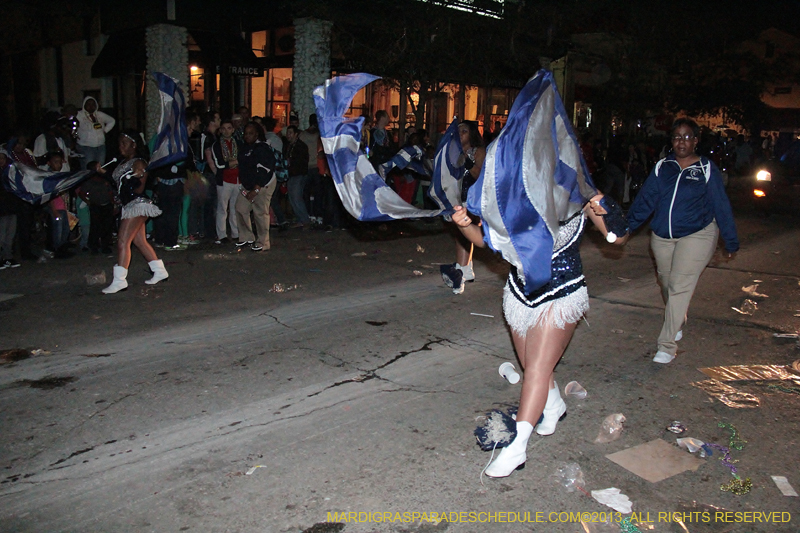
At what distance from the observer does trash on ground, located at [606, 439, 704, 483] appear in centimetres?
388

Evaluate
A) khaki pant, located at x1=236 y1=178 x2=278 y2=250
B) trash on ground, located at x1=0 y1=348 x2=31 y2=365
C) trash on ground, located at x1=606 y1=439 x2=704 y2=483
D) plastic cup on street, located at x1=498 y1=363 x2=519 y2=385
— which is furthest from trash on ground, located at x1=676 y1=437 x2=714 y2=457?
khaki pant, located at x1=236 y1=178 x2=278 y2=250

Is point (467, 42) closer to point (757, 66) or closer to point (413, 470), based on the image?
point (413, 470)

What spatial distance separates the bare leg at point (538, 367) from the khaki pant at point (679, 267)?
7.37 ft

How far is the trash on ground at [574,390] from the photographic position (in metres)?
4.96

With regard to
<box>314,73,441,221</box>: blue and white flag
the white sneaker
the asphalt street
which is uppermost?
<box>314,73,441,221</box>: blue and white flag

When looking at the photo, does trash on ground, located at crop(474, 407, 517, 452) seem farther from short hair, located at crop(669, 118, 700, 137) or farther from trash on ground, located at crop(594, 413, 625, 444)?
short hair, located at crop(669, 118, 700, 137)

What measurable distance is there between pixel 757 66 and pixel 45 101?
36.0m

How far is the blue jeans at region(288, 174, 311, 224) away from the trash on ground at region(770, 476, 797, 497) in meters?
10.4

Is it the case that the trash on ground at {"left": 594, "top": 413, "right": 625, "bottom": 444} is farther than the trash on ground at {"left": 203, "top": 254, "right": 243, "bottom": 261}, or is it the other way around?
the trash on ground at {"left": 203, "top": 254, "right": 243, "bottom": 261}

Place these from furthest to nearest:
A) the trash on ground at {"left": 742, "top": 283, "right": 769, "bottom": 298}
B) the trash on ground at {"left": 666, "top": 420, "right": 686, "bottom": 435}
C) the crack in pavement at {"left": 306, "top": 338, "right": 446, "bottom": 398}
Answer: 1. the trash on ground at {"left": 742, "top": 283, "right": 769, "bottom": 298}
2. the crack in pavement at {"left": 306, "top": 338, "right": 446, "bottom": 398}
3. the trash on ground at {"left": 666, "top": 420, "right": 686, "bottom": 435}

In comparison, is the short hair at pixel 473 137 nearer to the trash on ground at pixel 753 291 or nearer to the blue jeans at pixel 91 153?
the trash on ground at pixel 753 291

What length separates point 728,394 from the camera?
5090 millimetres

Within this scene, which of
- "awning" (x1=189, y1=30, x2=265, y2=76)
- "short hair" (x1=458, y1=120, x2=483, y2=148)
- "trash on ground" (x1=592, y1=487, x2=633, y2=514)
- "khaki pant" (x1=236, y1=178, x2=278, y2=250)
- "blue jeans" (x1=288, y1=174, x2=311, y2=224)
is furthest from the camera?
"awning" (x1=189, y1=30, x2=265, y2=76)

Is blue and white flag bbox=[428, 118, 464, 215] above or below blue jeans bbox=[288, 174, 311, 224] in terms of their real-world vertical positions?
above
